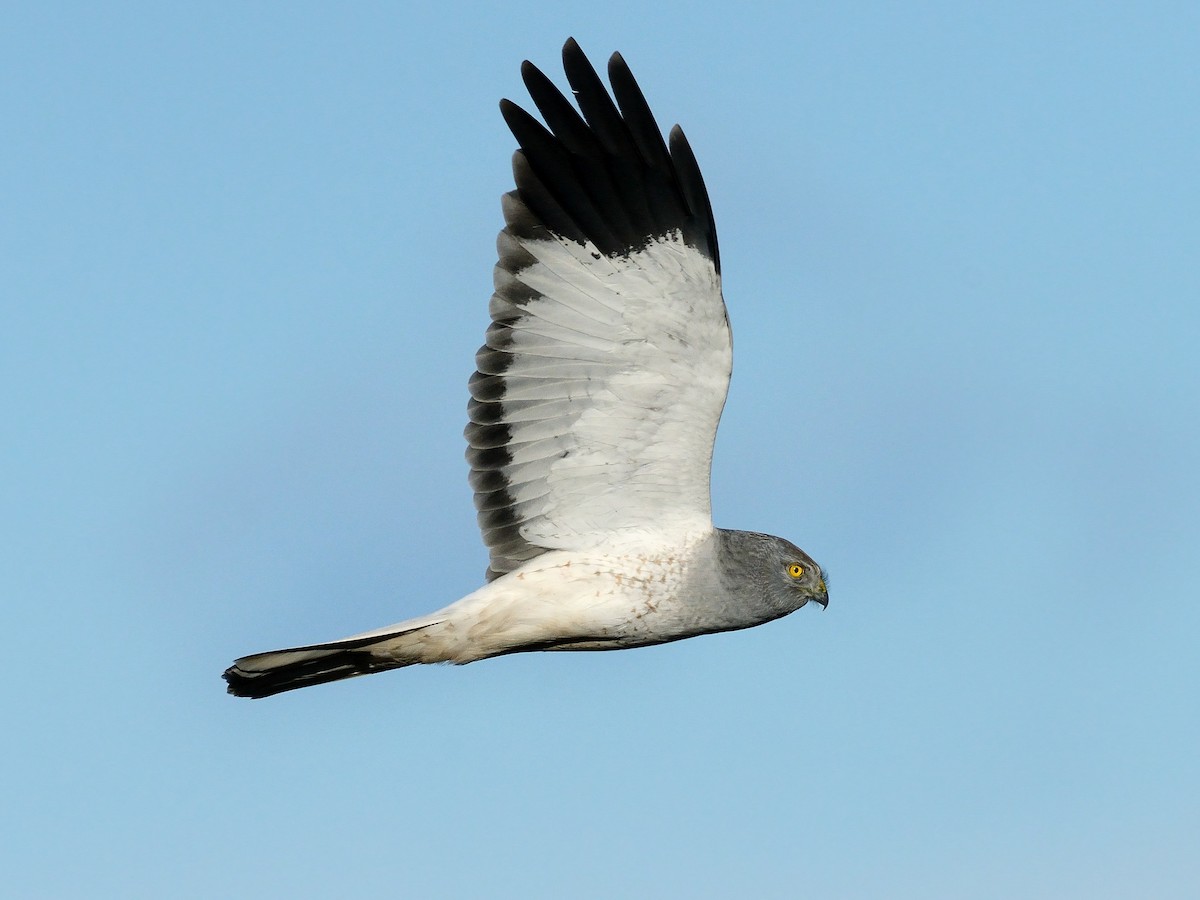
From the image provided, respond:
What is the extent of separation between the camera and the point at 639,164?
372 inches

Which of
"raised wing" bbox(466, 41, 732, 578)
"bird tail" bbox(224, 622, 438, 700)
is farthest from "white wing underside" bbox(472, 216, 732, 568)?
"bird tail" bbox(224, 622, 438, 700)

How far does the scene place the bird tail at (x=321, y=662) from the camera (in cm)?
976

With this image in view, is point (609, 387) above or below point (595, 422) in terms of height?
above

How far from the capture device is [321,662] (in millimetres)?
9898

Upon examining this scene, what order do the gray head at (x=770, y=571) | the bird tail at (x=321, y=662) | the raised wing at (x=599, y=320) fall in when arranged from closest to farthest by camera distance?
1. the raised wing at (x=599, y=320)
2. the bird tail at (x=321, y=662)
3. the gray head at (x=770, y=571)

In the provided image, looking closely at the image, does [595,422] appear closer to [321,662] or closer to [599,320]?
[599,320]

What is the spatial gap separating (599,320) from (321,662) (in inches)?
117

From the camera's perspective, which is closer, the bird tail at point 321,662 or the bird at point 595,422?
the bird at point 595,422

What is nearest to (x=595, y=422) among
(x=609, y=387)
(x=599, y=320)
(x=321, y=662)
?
(x=609, y=387)

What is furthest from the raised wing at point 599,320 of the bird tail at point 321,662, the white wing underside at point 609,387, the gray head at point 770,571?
the bird tail at point 321,662

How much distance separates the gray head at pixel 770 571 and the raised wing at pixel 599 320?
1.77ft

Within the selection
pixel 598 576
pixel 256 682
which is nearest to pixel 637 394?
pixel 598 576

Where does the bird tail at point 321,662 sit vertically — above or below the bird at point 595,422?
below

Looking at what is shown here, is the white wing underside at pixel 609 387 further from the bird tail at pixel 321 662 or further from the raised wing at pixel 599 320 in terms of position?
the bird tail at pixel 321 662
